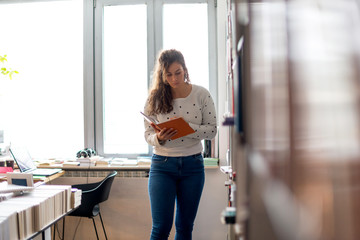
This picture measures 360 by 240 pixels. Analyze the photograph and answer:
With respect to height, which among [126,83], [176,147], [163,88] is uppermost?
[126,83]

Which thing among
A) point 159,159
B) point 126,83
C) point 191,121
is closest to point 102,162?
point 126,83

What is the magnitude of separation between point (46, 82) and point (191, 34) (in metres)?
1.61

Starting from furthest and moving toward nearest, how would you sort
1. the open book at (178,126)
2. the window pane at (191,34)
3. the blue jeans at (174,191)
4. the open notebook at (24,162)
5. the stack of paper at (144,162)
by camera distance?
the window pane at (191,34)
the stack of paper at (144,162)
the open notebook at (24,162)
the blue jeans at (174,191)
the open book at (178,126)

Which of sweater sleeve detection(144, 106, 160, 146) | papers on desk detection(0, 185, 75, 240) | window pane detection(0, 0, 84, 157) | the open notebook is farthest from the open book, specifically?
window pane detection(0, 0, 84, 157)

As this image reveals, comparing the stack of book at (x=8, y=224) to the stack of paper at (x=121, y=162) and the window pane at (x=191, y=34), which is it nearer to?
the stack of paper at (x=121, y=162)

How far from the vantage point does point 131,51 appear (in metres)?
3.12

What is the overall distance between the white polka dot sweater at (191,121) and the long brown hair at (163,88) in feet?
0.14

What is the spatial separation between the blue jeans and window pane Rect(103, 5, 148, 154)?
4.35ft

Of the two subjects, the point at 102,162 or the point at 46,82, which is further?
the point at 46,82

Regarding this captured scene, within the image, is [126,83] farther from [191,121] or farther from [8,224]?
[8,224]

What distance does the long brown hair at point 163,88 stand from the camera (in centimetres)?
185

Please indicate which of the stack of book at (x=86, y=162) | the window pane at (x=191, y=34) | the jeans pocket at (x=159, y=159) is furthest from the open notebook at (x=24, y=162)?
the window pane at (x=191, y=34)

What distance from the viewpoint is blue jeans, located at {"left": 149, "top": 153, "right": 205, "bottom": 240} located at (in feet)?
5.77

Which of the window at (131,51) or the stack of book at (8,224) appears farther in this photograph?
the window at (131,51)
